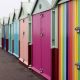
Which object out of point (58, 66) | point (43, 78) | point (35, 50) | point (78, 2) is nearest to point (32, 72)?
point (35, 50)

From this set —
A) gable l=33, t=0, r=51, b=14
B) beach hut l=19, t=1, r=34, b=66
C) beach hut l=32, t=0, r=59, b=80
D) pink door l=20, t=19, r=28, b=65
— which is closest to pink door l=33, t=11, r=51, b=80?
beach hut l=32, t=0, r=59, b=80

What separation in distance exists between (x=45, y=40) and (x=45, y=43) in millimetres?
96

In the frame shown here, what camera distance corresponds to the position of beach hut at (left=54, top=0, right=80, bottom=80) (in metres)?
6.16

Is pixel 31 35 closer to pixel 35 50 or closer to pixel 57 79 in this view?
pixel 35 50

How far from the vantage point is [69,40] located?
6.64 metres

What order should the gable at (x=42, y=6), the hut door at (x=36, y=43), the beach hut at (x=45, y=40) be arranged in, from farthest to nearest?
the hut door at (x=36, y=43) → the gable at (x=42, y=6) → the beach hut at (x=45, y=40)

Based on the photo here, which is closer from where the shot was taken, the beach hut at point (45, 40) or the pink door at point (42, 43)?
the beach hut at point (45, 40)

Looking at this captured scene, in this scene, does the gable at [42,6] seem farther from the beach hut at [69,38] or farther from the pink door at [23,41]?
the pink door at [23,41]

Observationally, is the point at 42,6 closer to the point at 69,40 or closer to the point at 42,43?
the point at 42,43

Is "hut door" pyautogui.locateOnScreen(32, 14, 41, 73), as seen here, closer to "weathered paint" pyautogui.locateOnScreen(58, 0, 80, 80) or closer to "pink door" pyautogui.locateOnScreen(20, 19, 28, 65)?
"pink door" pyautogui.locateOnScreen(20, 19, 28, 65)

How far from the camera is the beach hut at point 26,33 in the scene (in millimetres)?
11400

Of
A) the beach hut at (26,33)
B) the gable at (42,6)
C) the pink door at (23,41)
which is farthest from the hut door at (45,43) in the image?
the pink door at (23,41)

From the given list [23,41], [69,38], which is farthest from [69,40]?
[23,41]

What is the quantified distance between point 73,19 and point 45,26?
257cm
